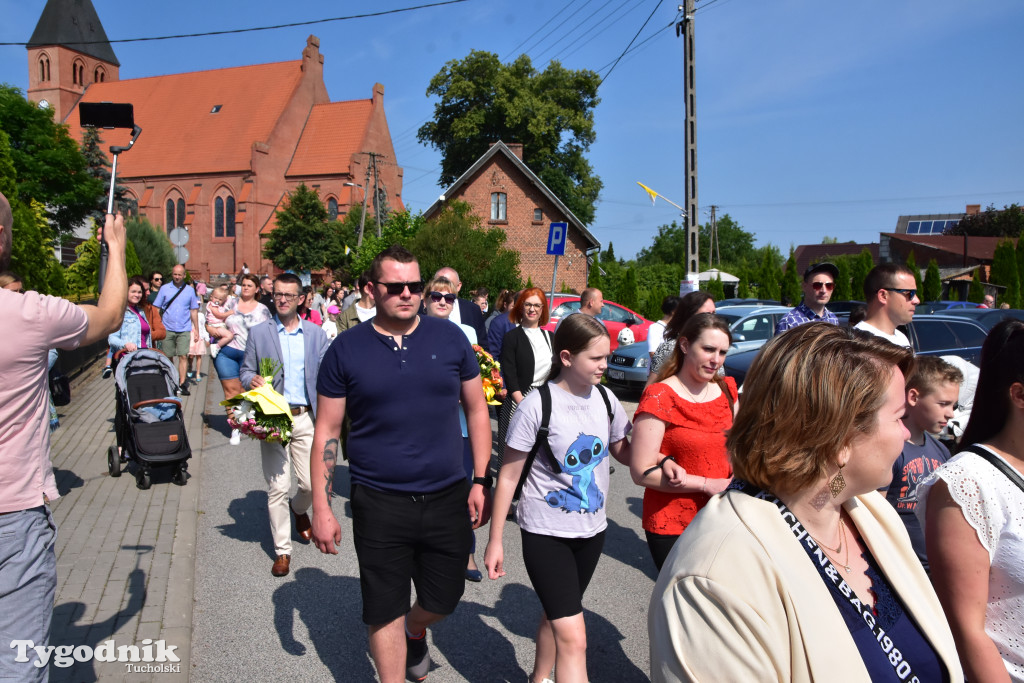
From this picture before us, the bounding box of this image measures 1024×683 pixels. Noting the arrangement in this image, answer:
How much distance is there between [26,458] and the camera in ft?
7.83

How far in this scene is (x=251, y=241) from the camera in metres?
59.4

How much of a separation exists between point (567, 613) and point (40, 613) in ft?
6.42

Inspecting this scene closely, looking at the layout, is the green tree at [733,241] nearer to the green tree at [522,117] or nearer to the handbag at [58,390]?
the green tree at [522,117]

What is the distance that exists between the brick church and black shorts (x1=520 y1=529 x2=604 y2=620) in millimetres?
57043

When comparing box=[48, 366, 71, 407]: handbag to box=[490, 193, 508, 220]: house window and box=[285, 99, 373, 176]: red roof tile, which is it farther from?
box=[285, 99, 373, 176]: red roof tile

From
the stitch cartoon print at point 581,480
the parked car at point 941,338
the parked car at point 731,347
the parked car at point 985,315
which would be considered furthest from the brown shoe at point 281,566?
the parked car at point 985,315

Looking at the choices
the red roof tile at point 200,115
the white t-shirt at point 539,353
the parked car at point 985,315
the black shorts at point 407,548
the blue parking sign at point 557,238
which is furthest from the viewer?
the red roof tile at point 200,115

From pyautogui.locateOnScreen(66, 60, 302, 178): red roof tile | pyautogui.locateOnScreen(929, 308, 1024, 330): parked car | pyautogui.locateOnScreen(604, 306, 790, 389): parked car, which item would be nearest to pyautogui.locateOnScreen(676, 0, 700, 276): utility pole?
pyautogui.locateOnScreen(604, 306, 790, 389): parked car

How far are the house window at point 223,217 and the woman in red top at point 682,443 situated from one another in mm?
63532

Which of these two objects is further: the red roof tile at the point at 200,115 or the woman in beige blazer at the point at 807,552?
the red roof tile at the point at 200,115

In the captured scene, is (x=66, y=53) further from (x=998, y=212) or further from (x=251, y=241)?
(x=998, y=212)

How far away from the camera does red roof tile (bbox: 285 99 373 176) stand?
60.6 metres

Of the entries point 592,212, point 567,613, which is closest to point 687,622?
point 567,613

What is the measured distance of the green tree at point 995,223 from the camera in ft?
192
